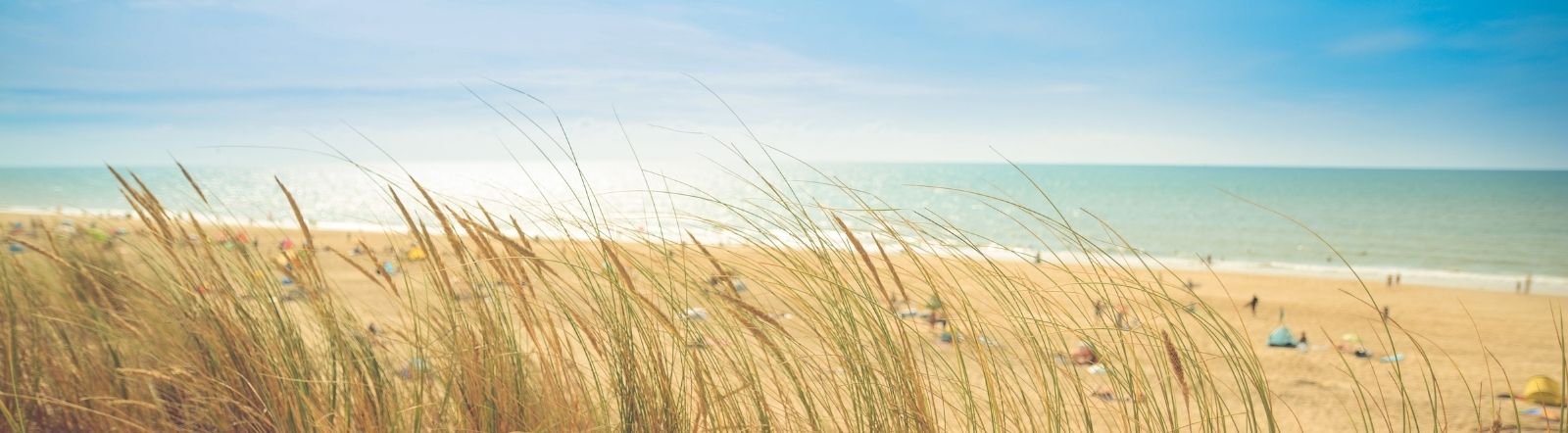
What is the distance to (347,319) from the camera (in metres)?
1.74

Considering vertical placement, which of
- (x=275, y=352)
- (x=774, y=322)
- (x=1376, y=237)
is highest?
(x=774, y=322)

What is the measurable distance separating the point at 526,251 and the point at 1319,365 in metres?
4.63

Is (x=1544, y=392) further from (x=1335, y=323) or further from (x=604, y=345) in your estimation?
(x=604, y=345)

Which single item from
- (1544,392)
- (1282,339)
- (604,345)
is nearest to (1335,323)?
(1282,339)

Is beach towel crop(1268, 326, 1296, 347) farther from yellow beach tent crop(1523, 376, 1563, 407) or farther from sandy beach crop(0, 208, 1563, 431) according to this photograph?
yellow beach tent crop(1523, 376, 1563, 407)

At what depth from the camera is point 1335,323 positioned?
6578 millimetres

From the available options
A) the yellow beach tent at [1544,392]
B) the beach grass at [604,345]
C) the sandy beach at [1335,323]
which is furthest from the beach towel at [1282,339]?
the beach grass at [604,345]

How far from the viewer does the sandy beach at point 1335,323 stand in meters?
2.50

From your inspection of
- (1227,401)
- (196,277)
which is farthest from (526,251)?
(1227,401)

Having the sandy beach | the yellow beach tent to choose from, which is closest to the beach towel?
the sandy beach

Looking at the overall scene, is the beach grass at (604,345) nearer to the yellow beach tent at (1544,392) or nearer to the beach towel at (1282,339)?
the yellow beach tent at (1544,392)

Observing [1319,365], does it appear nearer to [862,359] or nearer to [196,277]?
[862,359]

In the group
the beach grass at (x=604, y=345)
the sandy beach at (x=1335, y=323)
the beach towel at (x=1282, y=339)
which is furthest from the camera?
the beach towel at (x=1282, y=339)

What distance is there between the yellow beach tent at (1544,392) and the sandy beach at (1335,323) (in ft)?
0.35
